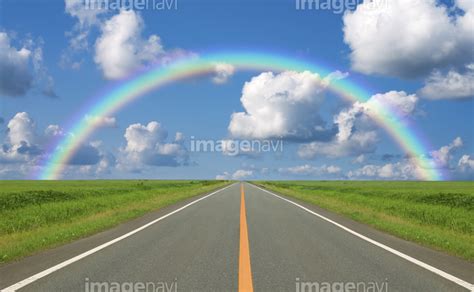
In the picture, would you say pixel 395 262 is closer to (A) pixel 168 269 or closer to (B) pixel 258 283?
(B) pixel 258 283

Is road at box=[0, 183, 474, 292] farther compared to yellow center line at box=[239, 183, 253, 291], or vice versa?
road at box=[0, 183, 474, 292]

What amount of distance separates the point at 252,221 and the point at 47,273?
9924 millimetres

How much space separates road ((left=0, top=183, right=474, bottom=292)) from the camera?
6.77 meters

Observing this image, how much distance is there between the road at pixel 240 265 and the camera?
267 inches

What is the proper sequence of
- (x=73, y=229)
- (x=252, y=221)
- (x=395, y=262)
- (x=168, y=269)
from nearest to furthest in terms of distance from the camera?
(x=168, y=269), (x=395, y=262), (x=73, y=229), (x=252, y=221)

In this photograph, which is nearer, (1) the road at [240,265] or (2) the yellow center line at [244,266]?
(2) the yellow center line at [244,266]

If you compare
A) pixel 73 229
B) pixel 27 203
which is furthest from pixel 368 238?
pixel 27 203

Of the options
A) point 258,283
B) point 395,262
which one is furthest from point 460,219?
point 258,283

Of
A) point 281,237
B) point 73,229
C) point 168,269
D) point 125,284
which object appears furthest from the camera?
point 73,229

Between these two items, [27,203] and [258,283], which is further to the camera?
[27,203]

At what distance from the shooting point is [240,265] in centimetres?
819

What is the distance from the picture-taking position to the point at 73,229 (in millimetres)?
13859

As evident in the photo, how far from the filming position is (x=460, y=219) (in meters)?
18.0

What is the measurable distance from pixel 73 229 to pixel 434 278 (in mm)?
10714
